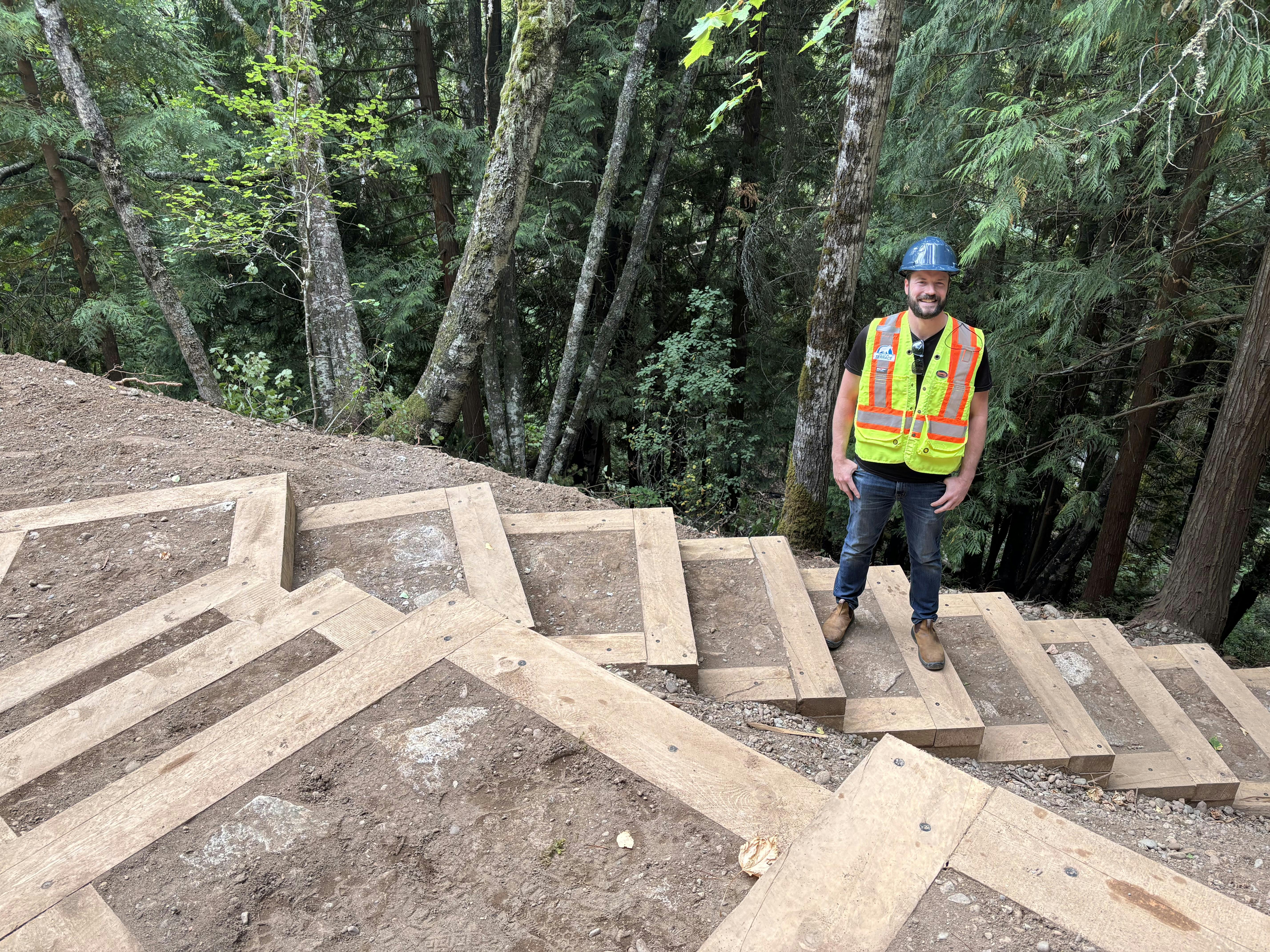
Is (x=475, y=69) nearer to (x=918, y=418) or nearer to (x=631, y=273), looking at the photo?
(x=631, y=273)

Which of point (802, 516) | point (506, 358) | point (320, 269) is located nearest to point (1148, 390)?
point (802, 516)

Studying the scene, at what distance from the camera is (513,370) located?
1116cm

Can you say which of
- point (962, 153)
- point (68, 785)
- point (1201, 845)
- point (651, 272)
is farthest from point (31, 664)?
point (651, 272)

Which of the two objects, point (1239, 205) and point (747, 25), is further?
point (747, 25)

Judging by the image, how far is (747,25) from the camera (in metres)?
8.95

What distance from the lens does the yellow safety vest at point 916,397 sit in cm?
310

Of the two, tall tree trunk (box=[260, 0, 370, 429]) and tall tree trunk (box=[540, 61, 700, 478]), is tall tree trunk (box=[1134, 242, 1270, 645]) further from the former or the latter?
tall tree trunk (box=[260, 0, 370, 429])

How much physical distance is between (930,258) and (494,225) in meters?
4.85

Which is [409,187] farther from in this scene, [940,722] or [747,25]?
[940,722]

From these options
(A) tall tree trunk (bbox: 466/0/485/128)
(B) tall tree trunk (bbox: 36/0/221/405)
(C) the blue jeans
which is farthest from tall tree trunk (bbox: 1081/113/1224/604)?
(B) tall tree trunk (bbox: 36/0/221/405)

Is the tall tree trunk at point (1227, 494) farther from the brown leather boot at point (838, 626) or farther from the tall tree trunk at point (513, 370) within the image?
the tall tree trunk at point (513, 370)

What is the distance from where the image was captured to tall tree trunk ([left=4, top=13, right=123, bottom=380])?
898 cm

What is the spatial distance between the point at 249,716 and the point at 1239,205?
7461 mm

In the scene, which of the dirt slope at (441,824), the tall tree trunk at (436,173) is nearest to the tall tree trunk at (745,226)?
the tall tree trunk at (436,173)
